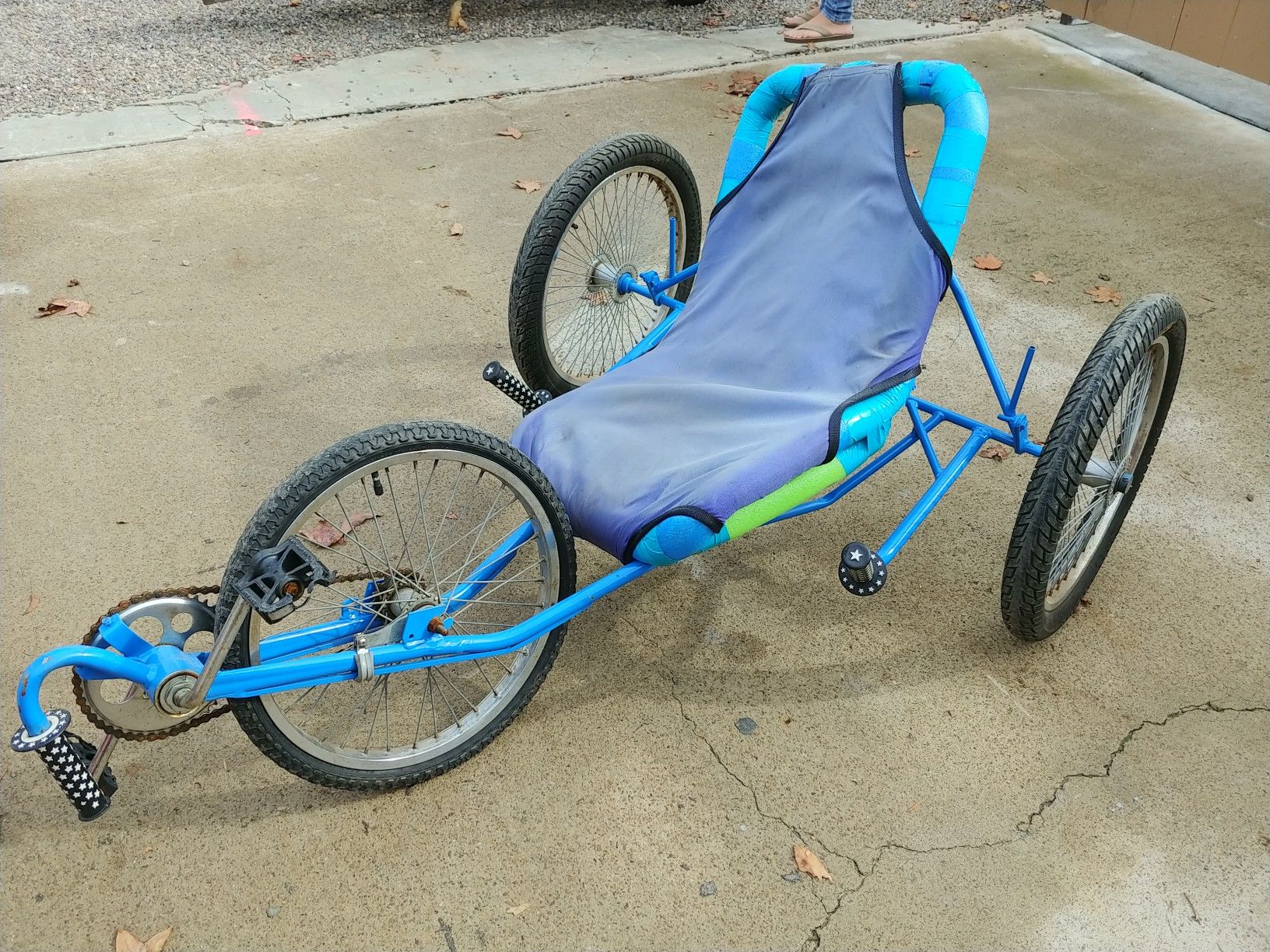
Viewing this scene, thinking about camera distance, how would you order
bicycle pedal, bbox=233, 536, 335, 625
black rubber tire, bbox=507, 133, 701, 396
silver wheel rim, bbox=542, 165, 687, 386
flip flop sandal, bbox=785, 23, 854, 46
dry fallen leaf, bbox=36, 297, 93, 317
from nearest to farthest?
bicycle pedal, bbox=233, 536, 335, 625 → black rubber tire, bbox=507, 133, 701, 396 → silver wheel rim, bbox=542, 165, 687, 386 → dry fallen leaf, bbox=36, 297, 93, 317 → flip flop sandal, bbox=785, 23, 854, 46

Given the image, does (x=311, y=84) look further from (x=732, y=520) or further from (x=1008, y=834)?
Answer: (x=1008, y=834)

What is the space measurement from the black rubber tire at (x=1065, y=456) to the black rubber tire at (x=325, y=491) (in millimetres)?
990

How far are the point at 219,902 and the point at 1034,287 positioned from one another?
11.7 ft

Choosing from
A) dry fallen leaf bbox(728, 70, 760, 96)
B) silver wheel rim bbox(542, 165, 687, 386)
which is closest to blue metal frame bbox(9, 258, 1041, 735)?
silver wheel rim bbox(542, 165, 687, 386)

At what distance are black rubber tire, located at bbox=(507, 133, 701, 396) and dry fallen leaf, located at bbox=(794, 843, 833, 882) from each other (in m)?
1.50

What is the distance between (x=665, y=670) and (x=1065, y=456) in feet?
3.37

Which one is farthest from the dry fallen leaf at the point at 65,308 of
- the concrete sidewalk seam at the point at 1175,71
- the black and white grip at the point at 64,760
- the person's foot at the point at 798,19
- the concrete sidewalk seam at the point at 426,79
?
the concrete sidewalk seam at the point at 1175,71

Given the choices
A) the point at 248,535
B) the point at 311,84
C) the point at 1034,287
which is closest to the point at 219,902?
the point at 248,535

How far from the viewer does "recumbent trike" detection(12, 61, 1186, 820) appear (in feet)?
5.98

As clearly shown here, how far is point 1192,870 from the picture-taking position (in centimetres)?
207

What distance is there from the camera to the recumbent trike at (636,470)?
1823 millimetres

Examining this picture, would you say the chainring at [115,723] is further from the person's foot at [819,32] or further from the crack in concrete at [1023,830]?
the person's foot at [819,32]

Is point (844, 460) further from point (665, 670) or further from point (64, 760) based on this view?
point (64, 760)

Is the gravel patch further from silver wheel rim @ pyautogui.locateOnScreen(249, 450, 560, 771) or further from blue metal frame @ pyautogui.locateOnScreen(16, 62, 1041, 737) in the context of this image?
blue metal frame @ pyautogui.locateOnScreen(16, 62, 1041, 737)
